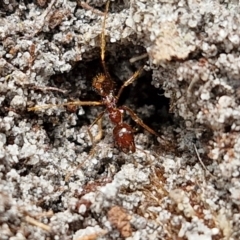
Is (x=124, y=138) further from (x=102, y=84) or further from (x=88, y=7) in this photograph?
(x=88, y=7)

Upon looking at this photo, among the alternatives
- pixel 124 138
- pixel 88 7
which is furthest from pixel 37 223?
pixel 88 7

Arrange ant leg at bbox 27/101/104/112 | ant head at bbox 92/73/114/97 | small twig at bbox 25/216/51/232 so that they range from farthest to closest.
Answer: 1. ant head at bbox 92/73/114/97
2. ant leg at bbox 27/101/104/112
3. small twig at bbox 25/216/51/232

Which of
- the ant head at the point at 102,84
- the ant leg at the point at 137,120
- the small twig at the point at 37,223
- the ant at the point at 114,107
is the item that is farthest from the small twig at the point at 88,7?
the small twig at the point at 37,223

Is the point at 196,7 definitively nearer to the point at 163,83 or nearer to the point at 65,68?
the point at 163,83

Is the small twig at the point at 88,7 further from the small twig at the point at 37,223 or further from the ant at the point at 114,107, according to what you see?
the small twig at the point at 37,223

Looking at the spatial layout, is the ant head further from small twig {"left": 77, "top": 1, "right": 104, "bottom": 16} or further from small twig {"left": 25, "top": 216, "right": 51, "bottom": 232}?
small twig {"left": 25, "top": 216, "right": 51, "bottom": 232}

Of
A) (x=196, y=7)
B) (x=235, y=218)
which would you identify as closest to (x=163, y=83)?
(x=196, y=7)

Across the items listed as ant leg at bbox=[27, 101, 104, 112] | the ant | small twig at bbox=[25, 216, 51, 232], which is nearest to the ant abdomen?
→ the ant
